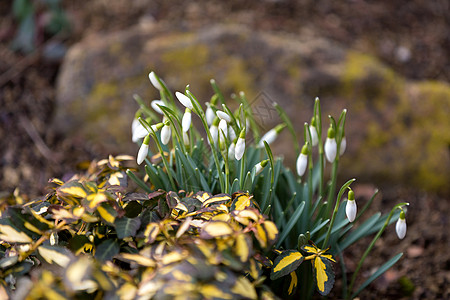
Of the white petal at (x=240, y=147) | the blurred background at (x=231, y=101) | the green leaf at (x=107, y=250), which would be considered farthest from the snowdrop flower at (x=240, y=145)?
the blurred background at (x=231, y=101)

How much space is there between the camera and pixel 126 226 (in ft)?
3.79

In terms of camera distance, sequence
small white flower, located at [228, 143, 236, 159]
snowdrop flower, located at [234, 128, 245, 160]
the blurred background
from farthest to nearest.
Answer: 1. the blurred background
2. small white flower, located at [228, 143, 236, 159]
3. snowdrop flower, located at [234, 128, 245, 160]

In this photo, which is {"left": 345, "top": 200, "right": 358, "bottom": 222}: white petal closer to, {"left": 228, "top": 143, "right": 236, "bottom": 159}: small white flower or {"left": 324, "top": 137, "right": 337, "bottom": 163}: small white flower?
{"left": 324, "top": 137, "right": 337, "bottom": 163}: small white flower

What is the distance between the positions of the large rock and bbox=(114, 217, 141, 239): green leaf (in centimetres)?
158

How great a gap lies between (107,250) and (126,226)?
83 mm

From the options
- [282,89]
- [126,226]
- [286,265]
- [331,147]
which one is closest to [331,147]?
[331,147]

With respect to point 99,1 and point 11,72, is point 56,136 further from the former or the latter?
point 99,1

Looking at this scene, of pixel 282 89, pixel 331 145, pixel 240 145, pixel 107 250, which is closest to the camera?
pixel 107 250

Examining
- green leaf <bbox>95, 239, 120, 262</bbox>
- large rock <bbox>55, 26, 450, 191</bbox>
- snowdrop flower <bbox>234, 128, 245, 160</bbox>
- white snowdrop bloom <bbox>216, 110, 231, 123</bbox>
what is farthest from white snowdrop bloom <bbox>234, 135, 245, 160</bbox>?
large rock <bbox>55, 26, 450, 191</bbox>

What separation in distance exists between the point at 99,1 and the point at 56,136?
1.48 m

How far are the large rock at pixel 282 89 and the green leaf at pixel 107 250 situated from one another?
5.33 ft

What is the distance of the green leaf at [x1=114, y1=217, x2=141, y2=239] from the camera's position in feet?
3.72

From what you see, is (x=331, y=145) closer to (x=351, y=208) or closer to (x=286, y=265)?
(x=351, y=208)

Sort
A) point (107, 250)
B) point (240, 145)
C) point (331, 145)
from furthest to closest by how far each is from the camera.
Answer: point (331, 145), point (240, 145), point (107, 250)
